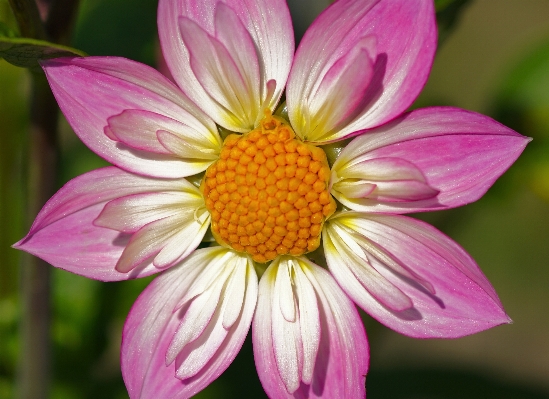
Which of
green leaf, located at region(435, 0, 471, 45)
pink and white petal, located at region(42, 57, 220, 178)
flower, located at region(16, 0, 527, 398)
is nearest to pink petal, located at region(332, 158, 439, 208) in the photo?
flower, located at region(16, 0, 527, 398)

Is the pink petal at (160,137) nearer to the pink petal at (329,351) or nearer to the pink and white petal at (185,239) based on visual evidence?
the pink and white petal at (185,239)

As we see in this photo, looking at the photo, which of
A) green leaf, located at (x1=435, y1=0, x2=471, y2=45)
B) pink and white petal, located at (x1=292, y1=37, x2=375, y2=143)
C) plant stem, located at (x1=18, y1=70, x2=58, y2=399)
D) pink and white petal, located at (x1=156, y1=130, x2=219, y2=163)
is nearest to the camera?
pink and white petal, located at (x1=292, y1=37, x2=375, y2=143)

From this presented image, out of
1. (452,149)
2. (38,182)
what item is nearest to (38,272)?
(38,182)

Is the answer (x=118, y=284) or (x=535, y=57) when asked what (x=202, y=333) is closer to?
(x=118, y=284)

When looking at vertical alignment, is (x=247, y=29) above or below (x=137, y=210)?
above

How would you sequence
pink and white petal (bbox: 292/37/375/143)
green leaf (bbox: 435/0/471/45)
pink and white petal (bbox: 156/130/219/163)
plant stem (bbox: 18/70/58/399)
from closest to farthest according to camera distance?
1. pink and white petal (bbox: 292/37/375/143)
2. pink and white petal (bbox: 156/130/219/163)
3. plant stem (bbox: 18/70/58/399)
4. green leaf (bbox: 435/0/471/45)

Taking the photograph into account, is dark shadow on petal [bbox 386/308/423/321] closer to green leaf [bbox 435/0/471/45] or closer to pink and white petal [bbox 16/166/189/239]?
pink and white petal [bbox 16/166/189/239]

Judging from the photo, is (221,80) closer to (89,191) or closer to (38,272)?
(89,191)

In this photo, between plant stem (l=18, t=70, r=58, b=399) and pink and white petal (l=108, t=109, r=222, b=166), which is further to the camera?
plant stem (l=18, t=70, r=58, b=399)
